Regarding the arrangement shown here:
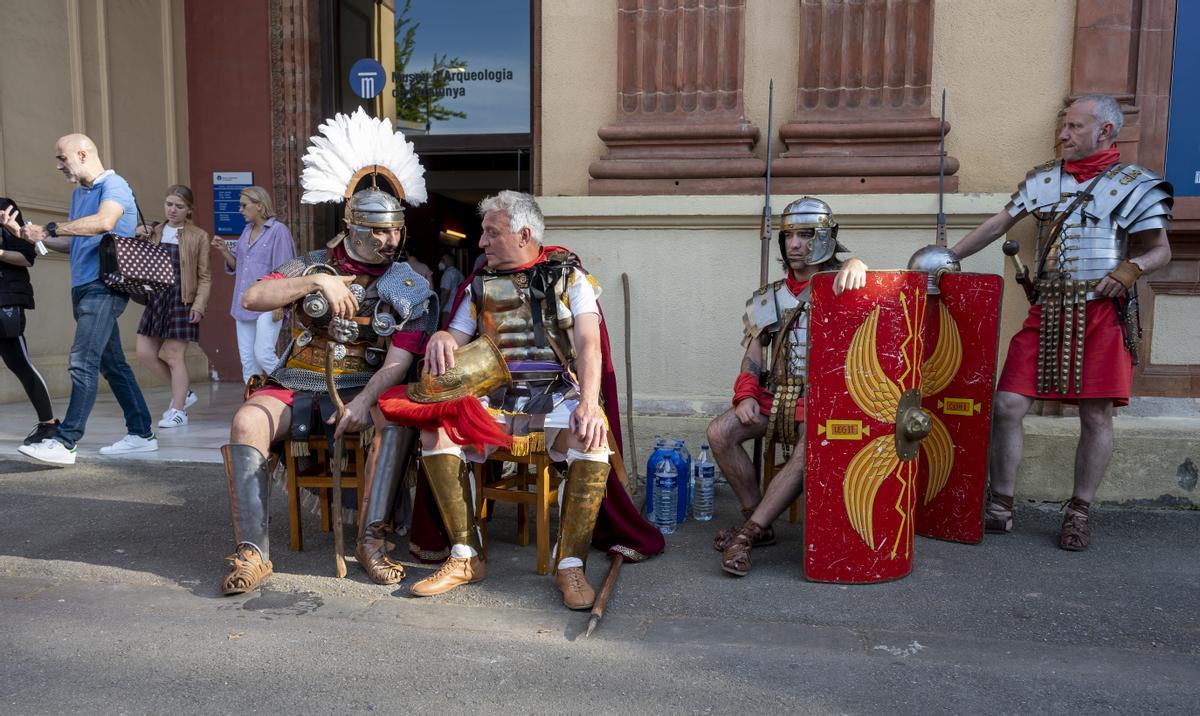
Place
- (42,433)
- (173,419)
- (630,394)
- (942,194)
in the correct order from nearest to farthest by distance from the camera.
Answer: (942,194)
(630,394)
(42,433)
(173,419)

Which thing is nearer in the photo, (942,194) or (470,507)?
(470,507)

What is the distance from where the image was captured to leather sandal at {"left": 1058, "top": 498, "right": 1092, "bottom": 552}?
13.0ft

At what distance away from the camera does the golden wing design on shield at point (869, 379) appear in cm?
332

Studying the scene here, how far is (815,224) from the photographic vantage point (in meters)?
3.96

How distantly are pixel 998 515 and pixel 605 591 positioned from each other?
2.05 m

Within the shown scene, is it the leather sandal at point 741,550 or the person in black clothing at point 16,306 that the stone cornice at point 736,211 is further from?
the person in black clothing at point 16,306

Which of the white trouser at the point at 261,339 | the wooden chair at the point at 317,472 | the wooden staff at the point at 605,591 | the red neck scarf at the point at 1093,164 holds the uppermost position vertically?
the red neck scarf at the point at 1093,164

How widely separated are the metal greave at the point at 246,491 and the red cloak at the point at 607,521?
2.11ft

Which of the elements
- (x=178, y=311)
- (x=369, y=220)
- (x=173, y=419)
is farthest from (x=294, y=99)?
(x=369, y=220)

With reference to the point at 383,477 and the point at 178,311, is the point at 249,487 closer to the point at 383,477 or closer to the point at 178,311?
the point at 383,477

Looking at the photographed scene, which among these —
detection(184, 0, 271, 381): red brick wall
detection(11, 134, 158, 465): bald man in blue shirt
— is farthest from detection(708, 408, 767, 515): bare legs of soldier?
detection(184, 0, 271, 381): red brick wall

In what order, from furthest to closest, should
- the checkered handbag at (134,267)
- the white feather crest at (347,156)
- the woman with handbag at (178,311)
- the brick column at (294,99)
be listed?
the brick column at (294,99) < the woman with handbag at (178,311) < the checkered handbag at (134,267) < the white feather crest at (347,156)

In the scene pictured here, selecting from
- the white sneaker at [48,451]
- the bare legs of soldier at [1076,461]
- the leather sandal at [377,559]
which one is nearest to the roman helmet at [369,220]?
the leather sandal at [377,559]

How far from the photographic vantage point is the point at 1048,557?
12.7 ft
